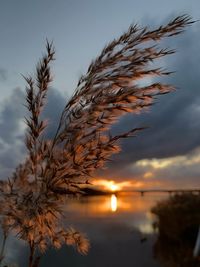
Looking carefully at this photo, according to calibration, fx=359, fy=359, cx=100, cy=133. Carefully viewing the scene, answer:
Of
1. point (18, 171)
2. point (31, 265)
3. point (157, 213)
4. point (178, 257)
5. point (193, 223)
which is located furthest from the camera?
point (157, 213)

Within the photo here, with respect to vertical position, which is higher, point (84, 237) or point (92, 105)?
point (92, 105)

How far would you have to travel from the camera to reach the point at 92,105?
2.18m

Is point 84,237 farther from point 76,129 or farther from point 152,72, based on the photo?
point 152,72

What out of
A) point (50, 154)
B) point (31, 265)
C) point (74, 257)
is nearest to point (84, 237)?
point (31, 265)

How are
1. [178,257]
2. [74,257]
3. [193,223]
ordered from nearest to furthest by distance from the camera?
[178,257] < [193,223] < [74,257]

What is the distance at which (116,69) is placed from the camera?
226cm

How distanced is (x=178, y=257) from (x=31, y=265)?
11533mm

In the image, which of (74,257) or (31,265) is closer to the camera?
(31,265)

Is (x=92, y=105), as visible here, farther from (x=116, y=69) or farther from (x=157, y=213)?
(x=157, y=213)

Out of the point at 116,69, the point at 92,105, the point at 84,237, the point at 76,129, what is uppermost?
the point at 116,69

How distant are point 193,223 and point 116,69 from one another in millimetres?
12528

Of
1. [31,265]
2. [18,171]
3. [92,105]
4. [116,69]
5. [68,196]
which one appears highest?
[116,69]

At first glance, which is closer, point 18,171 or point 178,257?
point 18,171

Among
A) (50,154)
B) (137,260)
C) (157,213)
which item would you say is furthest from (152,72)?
(137,260)
